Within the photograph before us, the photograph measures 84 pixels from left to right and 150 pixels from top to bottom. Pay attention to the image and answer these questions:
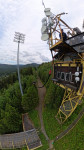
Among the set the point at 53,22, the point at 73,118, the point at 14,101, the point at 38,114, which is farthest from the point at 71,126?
the point at 53,22

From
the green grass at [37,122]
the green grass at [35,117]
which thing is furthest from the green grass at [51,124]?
the green grass at [35,117]

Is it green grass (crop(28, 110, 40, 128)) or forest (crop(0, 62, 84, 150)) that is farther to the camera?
green grass (crop(28, 110, 40, 128))

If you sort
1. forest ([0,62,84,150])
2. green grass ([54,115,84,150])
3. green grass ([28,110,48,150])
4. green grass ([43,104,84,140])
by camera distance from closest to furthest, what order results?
green grass ([54,115,84,150]) < forest ([0,62,84,150]) < green grass ([28,110,48,150]) < green grass ([43,104,84,140])

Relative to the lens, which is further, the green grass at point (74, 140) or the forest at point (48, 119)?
the forest at point (48, 119)

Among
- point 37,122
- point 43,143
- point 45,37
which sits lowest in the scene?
point 43,143

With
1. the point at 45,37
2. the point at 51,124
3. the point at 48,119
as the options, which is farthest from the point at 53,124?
the point at 45,37

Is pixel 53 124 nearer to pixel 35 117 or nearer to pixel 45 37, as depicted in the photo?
pixel 35 117

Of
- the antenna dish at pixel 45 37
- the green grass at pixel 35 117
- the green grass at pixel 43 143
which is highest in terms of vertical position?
the antenna dish at pixel 45 37

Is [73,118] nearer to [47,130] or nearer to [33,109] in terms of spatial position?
[47,130]

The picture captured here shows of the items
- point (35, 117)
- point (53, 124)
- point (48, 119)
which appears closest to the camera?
point (53, 124)

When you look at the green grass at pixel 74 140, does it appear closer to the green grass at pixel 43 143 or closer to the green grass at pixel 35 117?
the green grass at pixel 43 143

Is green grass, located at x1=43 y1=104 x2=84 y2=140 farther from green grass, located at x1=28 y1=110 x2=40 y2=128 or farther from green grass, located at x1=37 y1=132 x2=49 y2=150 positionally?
green grass, located at x1=28 y1=110 x2=40 y2=128

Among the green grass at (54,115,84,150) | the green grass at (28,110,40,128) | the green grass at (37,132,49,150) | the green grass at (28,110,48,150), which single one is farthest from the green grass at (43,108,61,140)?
the green grass at (28,110,40,128)

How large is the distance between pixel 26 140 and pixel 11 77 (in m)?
31.8
